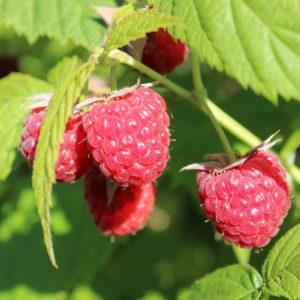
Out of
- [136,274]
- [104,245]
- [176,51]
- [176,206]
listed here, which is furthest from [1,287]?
[176,51]

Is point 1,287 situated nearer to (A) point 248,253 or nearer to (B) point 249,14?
(A) point 248,253

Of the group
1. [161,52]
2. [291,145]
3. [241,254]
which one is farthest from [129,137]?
[291,145]

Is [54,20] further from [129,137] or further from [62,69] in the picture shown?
[129,137]

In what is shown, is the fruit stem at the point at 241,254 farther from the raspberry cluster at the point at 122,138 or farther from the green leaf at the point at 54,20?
the green leaf at the point at 54,20

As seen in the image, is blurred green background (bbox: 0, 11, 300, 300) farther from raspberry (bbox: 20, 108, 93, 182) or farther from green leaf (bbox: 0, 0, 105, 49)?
raspberry (bbox: 20, 108, 93, 182)

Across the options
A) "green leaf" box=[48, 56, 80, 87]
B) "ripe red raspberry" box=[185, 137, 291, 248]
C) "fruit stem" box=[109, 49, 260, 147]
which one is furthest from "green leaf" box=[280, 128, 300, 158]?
"green leaf" box=[48, 56, 80, 87]

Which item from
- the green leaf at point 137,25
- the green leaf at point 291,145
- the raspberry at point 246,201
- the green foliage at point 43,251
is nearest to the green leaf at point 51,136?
the green leaf at point 137,25
